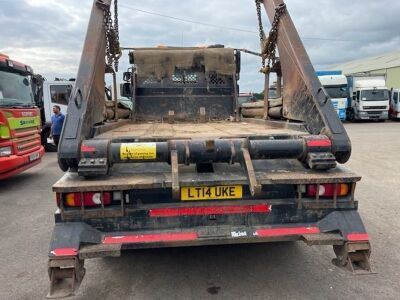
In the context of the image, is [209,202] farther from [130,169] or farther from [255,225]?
[130,169]

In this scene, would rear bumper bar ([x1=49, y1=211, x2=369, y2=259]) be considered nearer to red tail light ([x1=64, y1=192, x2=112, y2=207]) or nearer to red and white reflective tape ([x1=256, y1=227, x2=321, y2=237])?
red and white reflective tape ([x1=256, y1=227, x2=321, y2=237])

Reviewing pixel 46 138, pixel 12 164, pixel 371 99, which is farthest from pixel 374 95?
pixel 12 164

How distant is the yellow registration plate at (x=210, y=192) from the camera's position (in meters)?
3.17

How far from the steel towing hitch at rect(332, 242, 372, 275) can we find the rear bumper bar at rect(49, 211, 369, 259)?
0.15ft

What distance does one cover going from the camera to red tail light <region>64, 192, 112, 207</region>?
10.1 feet

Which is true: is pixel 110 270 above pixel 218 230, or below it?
below

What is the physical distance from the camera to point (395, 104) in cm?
2767

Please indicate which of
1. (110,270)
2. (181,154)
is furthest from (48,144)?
(181,154)

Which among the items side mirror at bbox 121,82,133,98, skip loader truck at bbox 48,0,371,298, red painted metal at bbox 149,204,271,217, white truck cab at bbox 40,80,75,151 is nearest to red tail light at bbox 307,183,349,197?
skip loader truck at bbox 48,0,371,298

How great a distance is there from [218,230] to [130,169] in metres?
0.90

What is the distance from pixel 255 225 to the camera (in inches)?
128

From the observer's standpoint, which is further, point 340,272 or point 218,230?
point 340,272

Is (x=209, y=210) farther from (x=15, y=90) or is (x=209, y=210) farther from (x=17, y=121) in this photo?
(x=15, y=90)

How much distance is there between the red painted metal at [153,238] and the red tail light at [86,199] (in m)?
0.30
